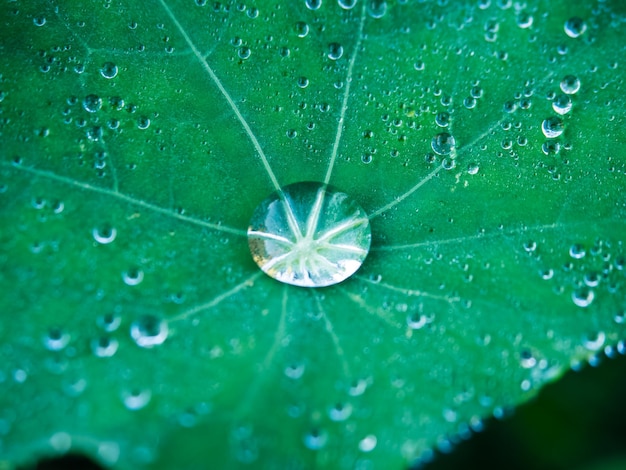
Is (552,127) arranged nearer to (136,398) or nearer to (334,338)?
(334,338)

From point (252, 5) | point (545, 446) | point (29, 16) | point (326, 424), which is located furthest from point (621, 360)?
point (29, 16)

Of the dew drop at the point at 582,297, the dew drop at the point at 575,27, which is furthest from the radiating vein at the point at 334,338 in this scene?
the dew drop at the point at 575,27

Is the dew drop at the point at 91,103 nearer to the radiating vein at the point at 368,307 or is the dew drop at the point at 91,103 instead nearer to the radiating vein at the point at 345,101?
the radiating vein at the point at 345,101

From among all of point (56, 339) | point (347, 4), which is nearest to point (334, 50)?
point (347, 4)

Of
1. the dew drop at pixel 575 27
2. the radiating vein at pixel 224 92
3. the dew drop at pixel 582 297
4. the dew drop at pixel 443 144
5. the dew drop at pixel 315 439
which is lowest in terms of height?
the dew drop at pixel 315 439

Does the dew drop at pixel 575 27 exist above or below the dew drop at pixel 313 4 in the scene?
below

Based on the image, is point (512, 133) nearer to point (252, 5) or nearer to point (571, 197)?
point (571, 197)
